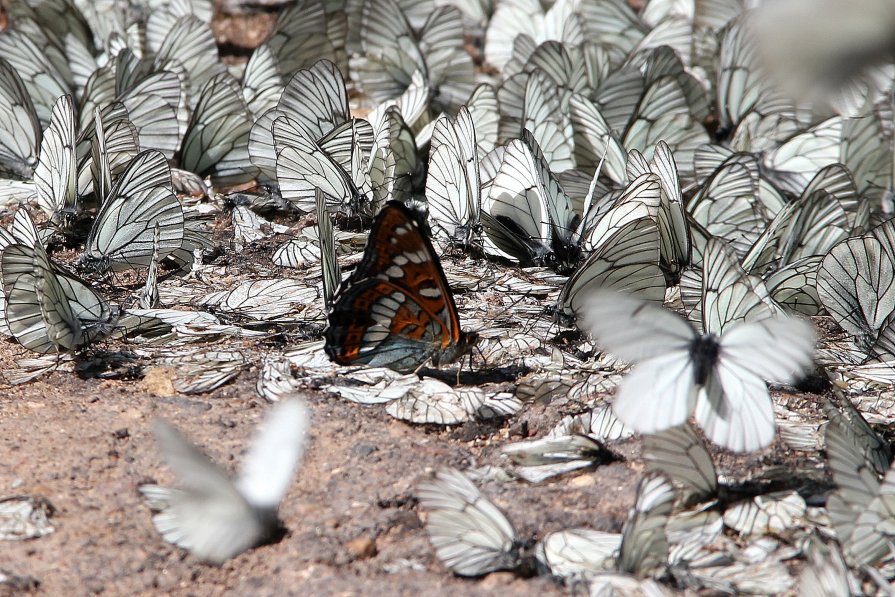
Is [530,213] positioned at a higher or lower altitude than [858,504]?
higher

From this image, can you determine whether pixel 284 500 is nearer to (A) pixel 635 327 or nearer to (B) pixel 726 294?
(A) pixel 635 327

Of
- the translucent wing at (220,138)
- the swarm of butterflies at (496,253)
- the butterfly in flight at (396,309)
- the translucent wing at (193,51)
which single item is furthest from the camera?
the translucent wing at (193,51)

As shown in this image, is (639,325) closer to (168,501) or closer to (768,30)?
(768,30)

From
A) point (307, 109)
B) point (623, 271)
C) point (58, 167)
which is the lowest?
point (623, 271)

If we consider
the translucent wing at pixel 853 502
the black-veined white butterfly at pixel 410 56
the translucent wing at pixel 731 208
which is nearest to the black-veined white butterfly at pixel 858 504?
the translucent wing at pixel 853 502

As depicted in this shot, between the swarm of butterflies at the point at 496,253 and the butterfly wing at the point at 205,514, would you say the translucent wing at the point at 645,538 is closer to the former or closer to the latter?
the swarm of butterflies at the point at 496,253

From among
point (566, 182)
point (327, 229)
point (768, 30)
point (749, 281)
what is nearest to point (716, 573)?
point (749, 281)

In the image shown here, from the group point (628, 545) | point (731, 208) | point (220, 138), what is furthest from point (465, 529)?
point (220, 138)

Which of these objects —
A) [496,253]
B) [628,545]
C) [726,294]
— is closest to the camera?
[628,545]

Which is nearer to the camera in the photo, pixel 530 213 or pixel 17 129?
pixel 530 213
